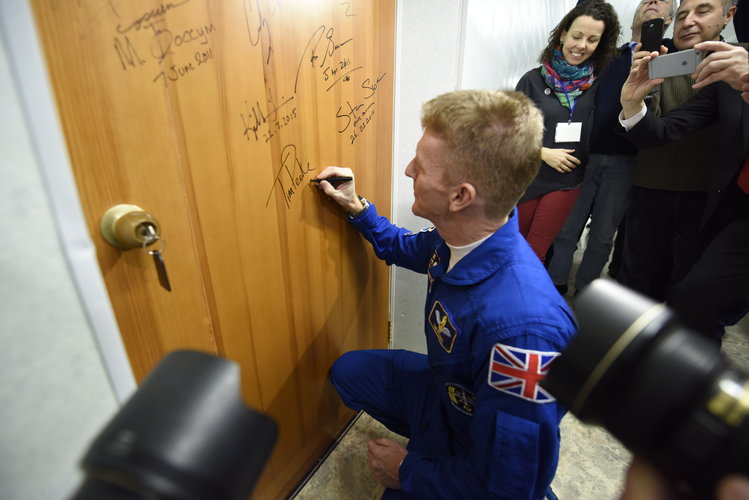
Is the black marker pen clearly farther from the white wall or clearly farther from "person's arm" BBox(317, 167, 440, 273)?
the white wall

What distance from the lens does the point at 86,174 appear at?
45cm

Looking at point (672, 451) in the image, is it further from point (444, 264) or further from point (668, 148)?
point (668, 148)

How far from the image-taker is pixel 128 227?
0.49 meters

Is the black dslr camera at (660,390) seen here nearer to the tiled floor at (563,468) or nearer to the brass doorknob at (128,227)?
the brass doorknob at (128,227)

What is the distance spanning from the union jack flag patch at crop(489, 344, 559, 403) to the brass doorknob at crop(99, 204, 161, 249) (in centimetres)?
61

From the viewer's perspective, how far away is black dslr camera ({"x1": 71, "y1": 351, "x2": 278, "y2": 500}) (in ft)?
0.71

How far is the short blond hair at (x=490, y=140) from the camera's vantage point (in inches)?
29.7

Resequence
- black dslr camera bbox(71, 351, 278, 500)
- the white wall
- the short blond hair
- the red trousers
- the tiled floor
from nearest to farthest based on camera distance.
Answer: black dslr camera bbox(71, 351, 278, 500), the white wall, the short blond hair, the tiled floor, the red trousers

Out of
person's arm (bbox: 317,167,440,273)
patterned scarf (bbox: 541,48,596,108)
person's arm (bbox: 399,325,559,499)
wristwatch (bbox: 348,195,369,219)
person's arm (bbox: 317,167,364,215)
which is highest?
patterned scarf (bbox: 541,48,596,108)

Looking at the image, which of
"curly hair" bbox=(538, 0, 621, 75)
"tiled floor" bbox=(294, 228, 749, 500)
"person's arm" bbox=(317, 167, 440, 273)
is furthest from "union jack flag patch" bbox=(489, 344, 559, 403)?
"curly hair" bbox=(538, 0, 621, 75)

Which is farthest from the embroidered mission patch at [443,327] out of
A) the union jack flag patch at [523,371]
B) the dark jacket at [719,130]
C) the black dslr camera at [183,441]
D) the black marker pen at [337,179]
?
the dark jacket at [719,130]

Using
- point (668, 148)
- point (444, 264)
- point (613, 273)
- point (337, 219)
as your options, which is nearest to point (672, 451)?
point (444, 264)

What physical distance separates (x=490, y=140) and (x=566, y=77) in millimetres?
1086

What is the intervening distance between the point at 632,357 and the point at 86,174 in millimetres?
635
